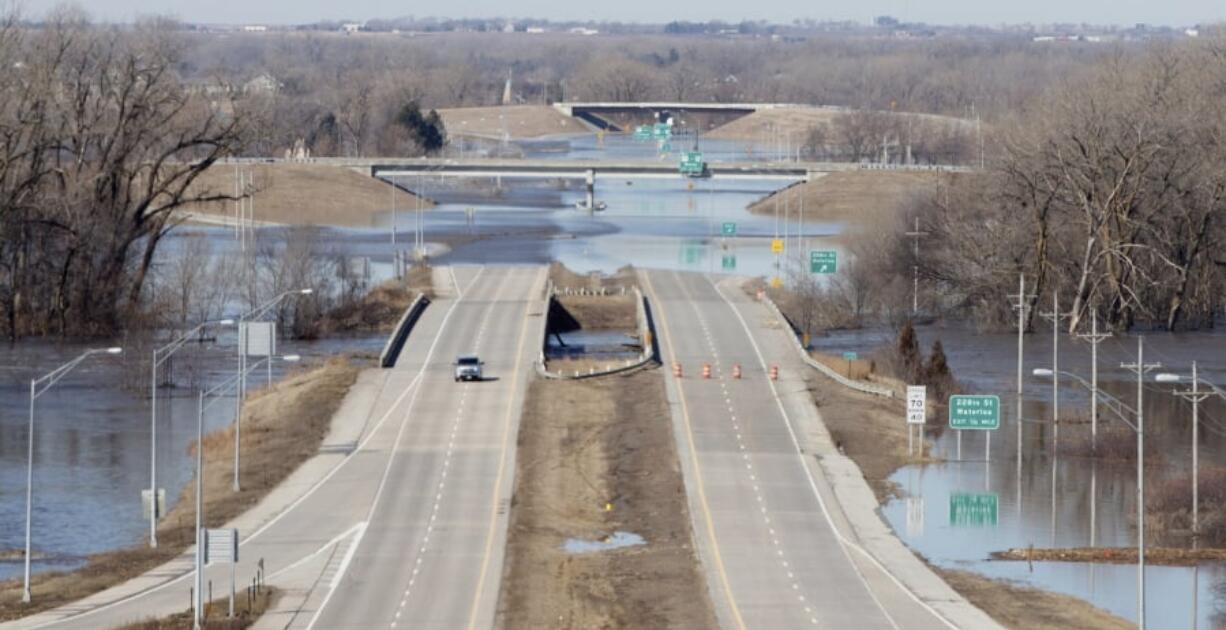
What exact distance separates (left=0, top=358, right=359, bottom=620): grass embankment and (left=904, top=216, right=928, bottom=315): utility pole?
39684mm

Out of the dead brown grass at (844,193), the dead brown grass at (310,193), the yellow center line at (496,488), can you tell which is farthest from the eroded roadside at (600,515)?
the dead brown grass at (844,193)

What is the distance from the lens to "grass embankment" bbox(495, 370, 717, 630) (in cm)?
4712

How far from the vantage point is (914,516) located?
61000mm

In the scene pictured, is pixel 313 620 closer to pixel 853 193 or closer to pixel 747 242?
pixel 747 242

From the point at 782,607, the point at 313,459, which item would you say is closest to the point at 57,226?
the point at 313,459

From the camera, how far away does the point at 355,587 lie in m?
48.8

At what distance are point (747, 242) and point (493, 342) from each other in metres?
66.3

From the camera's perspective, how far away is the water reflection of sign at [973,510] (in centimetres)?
6072

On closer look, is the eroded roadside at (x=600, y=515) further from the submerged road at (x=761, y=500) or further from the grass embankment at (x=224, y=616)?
the grass embankment at (x=224, y=616)

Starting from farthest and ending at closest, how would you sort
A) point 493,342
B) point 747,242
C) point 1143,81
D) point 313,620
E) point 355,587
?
Answer: point 747,242 → point 1143,81 → point 493,342 → point 355,587 → point 313,620

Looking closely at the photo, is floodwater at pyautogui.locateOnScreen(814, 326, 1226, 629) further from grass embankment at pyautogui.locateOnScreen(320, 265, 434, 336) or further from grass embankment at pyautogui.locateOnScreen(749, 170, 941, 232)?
grass embankment at pyautogui.locateOnScreen(749, 170, 941, 232)

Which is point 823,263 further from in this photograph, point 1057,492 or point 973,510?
point 973,510

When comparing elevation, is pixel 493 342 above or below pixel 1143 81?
below

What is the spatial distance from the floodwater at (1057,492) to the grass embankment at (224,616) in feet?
57.8
